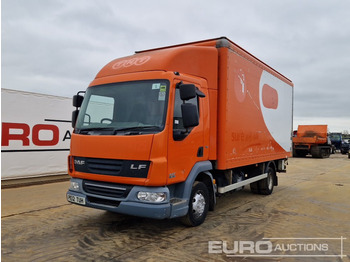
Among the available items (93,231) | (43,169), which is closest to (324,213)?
(93,231)

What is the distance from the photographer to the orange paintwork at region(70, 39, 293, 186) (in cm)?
425

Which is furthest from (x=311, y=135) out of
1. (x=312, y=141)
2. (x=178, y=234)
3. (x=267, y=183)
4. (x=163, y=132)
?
(x=163, y=132)

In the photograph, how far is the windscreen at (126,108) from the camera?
435 cm

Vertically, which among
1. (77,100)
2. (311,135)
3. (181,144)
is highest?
(77,100)

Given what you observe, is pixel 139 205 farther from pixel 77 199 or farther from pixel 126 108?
pixel 126 108

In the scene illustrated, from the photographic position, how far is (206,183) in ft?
17.9

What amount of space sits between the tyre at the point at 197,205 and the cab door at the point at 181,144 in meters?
0.45

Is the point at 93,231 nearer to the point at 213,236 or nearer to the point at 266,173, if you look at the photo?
the point at 213,236

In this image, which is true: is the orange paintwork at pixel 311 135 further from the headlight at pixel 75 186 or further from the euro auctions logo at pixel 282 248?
the headlight at pixel 75 186

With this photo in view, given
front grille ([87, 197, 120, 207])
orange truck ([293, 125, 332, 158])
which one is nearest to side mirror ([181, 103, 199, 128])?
front grille ([87, 197, 120, 207])

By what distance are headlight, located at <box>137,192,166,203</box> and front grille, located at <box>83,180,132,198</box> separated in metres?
0.22

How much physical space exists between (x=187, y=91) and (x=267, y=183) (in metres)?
4.99

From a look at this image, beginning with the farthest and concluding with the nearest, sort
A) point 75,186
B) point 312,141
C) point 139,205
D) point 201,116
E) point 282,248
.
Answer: point 312,141 → point 201,116 → point 75,186 → point 282,248 → point 139,205

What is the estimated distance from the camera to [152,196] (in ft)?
13.8
